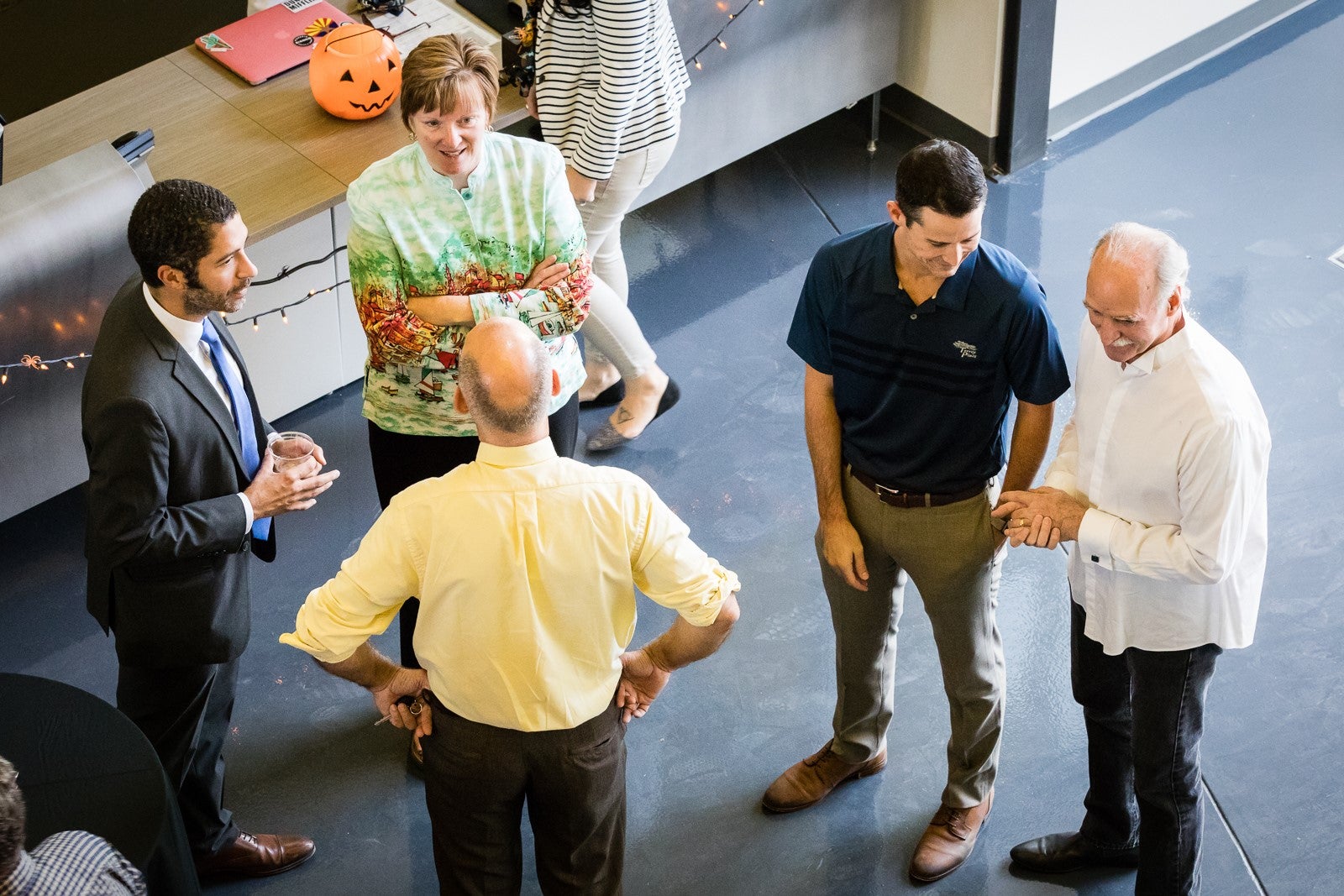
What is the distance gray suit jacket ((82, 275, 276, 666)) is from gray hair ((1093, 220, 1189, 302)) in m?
1.67

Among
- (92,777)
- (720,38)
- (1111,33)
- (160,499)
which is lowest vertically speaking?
(1111,33)

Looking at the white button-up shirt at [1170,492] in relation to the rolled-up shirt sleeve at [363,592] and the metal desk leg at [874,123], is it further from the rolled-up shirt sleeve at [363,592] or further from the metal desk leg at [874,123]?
the metal desk leg at [874,123]

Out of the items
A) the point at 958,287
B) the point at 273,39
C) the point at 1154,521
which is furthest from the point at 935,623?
the point at 273,39

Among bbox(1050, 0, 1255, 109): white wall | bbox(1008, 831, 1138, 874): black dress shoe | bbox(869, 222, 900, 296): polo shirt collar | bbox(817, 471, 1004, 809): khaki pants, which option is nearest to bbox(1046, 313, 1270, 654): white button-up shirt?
bbox(817, 471, 1004, 809): khaki pants

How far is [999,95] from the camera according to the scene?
5184 mm

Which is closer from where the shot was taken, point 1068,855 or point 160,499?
point 160,499

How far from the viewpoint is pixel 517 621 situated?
7.77ft

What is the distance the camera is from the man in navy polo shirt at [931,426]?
2674 millimetres

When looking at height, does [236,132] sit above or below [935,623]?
above

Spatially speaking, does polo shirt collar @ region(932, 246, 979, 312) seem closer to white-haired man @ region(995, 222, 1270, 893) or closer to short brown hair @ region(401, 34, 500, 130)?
white-haired man @ region(995, 222, 1270, 893)

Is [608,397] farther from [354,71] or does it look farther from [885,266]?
[885,266]

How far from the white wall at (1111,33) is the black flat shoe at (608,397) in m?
2.03

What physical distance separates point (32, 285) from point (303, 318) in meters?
0.90

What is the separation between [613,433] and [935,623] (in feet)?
5.12
